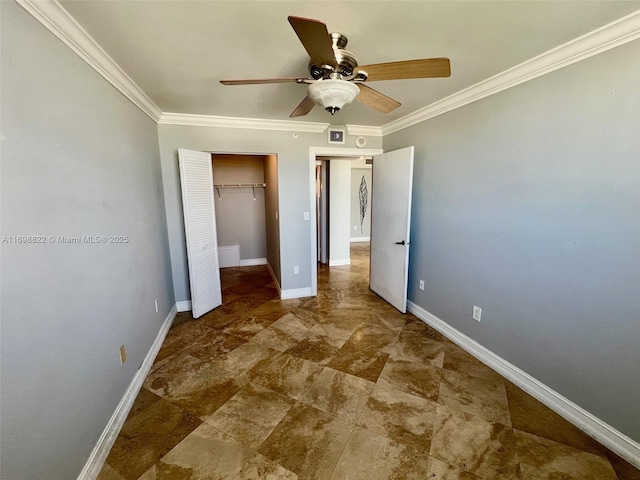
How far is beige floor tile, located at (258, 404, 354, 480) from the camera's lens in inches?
55.6

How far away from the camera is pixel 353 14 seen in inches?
51.8

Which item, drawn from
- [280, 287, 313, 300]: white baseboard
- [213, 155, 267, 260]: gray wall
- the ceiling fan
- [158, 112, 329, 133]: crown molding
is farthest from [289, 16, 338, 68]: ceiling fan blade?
[213, 155, 267, 260]: gray wall

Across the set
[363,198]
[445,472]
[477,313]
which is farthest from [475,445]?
[363,198]

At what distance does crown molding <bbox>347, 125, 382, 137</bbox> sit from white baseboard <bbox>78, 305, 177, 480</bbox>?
10.7ft

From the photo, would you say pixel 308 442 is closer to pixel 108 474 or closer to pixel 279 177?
pixel 108 474

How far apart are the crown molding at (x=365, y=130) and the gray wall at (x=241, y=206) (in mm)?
2270

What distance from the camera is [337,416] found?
5.69 feet

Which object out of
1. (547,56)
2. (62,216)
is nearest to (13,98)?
(62,216)

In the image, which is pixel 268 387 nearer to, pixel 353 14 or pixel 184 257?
pixel 184 257

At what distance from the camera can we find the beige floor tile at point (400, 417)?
5.19ft

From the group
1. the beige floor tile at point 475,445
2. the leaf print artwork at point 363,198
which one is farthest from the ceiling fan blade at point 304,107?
the leaf print artwork at point 363,198

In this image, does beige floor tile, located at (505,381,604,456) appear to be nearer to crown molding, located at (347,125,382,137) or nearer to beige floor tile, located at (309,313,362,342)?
beige floor tile, located at (309,313,362,342)

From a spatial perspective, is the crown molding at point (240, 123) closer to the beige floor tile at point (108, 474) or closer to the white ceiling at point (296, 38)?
the white ceiling at point (296, 38)

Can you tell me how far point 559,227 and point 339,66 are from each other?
1.72 m
